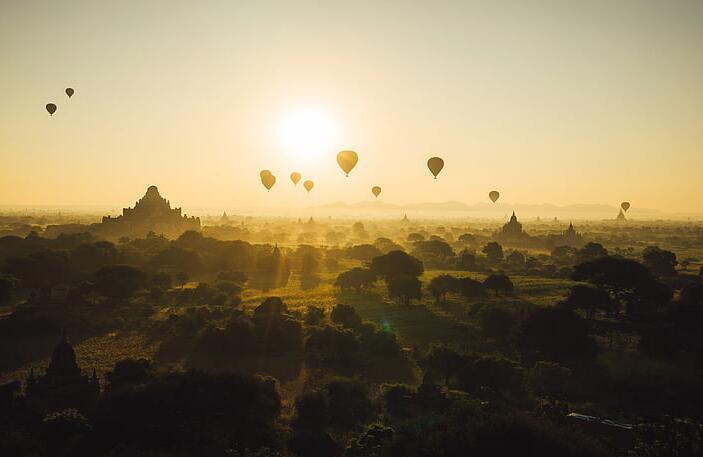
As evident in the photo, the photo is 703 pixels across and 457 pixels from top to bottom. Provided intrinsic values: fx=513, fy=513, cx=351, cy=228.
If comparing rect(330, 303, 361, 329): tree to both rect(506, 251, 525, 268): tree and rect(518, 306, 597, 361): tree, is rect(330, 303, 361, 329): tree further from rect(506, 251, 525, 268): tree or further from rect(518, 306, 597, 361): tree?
rect(506, 251, 525, 268): tree

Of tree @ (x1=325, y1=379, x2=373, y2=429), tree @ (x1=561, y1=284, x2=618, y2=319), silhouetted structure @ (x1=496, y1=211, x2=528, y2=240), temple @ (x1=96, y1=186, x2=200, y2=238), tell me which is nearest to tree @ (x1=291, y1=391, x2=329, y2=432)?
tree @ (x1=325, y1=379, x2=373, y2=429)

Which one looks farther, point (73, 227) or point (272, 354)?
point (73, 227)

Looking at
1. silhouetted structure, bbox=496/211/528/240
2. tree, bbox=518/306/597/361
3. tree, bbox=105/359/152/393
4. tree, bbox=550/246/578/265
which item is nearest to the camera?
tree, bbox=105/359/152/393

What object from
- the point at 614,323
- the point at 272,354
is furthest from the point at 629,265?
the point at 272,354

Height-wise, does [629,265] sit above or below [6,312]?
above

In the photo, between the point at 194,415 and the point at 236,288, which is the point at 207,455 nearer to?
the point at 194,415

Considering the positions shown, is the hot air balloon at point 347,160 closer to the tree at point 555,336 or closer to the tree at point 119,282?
the tree at point 119,282

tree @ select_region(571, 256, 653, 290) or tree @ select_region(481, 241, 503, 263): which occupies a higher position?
tree @ select_region(571, 256, 653, 290)

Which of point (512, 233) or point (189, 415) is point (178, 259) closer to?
point (189, 415)
